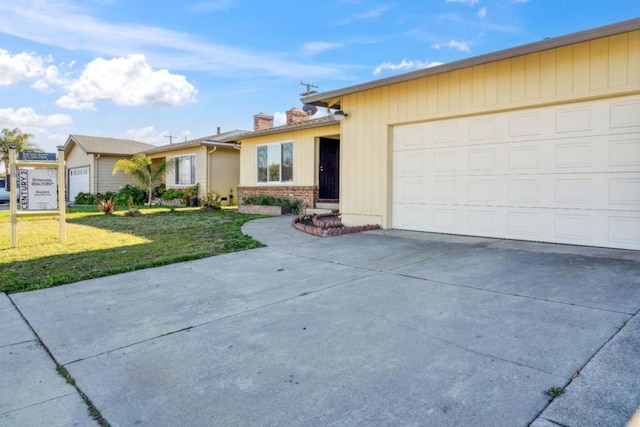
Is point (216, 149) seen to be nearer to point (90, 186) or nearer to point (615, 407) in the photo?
point (90, 186)

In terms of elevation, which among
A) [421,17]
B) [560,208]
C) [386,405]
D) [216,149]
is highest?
[421,17]

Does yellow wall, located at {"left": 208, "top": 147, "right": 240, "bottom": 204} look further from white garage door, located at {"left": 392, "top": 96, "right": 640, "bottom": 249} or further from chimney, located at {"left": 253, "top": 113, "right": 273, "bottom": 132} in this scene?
white garage door, located at {"left": 392, "top": 96, "right": 640, "bottom": 249}

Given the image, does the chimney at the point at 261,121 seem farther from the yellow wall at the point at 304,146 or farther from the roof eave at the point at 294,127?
the yellow wall at the point at 304,146

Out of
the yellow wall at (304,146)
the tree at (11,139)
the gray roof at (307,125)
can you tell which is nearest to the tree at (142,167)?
the gray roof at (307,125)

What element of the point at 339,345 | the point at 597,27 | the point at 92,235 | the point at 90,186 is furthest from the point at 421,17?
the point at 90,186

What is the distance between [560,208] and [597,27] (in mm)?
2836

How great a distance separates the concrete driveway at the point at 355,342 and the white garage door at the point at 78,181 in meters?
23.5

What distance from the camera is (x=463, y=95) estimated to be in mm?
8289

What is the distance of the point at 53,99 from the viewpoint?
2459 cm

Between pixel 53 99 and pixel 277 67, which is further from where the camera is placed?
pixel 53 99

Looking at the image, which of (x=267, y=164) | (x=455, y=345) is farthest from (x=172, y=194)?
(x=455, y=345)

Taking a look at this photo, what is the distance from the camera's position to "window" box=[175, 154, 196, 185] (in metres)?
20.5

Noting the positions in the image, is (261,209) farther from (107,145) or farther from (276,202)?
(107,145)

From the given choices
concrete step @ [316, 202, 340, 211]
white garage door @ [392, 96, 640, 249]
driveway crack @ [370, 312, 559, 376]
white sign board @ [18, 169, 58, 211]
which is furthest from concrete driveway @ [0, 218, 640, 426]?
concrete step @ [316, 202, 340, 211]
